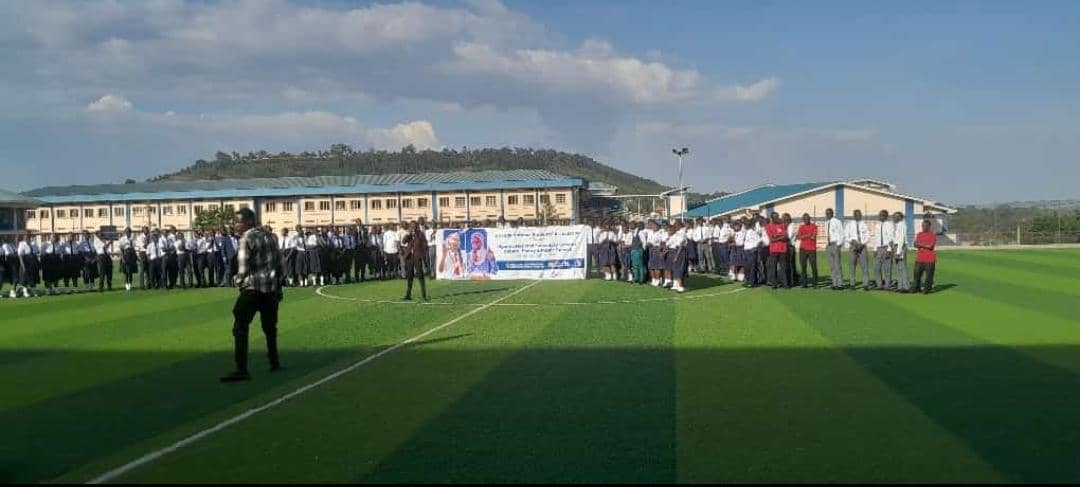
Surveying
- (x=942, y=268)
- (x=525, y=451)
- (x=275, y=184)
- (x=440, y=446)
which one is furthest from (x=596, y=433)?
(x=275, y=184)

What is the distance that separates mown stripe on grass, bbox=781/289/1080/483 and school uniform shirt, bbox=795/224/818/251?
22.4ft

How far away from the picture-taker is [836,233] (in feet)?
67.7

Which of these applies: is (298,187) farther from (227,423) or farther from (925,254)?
(227,423)

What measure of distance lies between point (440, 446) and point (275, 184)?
92546mm

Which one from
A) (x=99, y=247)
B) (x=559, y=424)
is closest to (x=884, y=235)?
(x=559, y=424)

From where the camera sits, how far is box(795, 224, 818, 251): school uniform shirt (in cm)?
2109

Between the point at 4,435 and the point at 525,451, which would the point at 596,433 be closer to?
the point at 525,451

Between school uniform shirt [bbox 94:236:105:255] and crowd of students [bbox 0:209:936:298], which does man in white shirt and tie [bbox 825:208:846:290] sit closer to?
crowd of students [bbox 0:209:936:298]

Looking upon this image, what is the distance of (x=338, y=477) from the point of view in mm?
6207

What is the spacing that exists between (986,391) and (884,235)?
1164cm

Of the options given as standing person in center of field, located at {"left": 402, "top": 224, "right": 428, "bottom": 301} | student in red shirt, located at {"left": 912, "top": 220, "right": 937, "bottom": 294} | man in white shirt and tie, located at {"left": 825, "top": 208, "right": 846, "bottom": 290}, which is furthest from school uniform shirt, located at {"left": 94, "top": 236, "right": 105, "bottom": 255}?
student in red shirt, located at {"left": 912, "top": 220, "right": 937, "bottom": 294}

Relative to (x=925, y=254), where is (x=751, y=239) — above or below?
above

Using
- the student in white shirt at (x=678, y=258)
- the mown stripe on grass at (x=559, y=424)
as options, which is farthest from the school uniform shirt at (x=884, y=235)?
the mown stripe on grass at (x=559, y=424)

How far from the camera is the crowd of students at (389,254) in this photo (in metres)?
21.4
